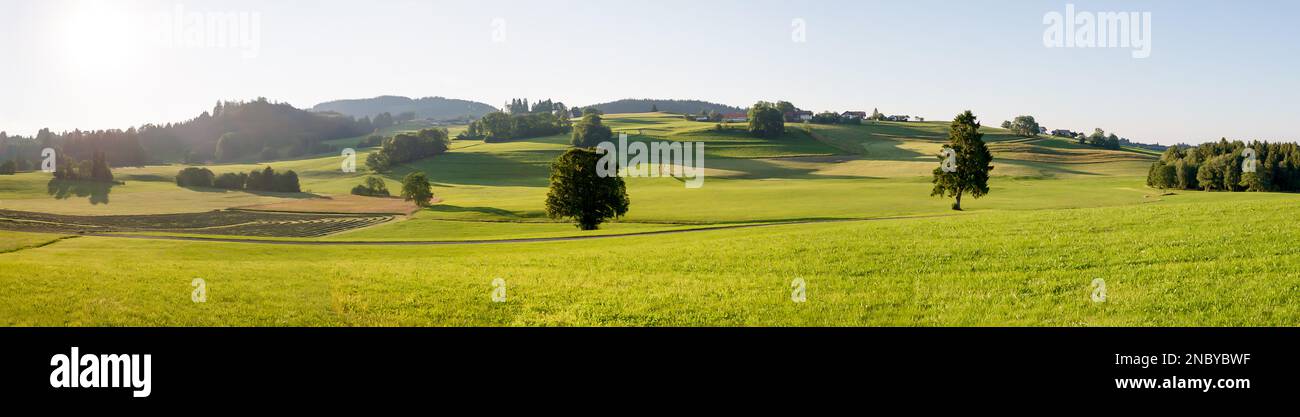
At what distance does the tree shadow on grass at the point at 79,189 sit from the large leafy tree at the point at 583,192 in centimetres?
6914

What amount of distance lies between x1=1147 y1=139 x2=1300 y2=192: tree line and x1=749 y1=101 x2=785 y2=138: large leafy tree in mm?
93471

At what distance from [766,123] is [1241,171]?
4082 inches

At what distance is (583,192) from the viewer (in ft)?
194

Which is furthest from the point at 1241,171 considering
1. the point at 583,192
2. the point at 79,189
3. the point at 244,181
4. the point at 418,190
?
the point at 79,189

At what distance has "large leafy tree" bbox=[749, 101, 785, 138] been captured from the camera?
579 feet

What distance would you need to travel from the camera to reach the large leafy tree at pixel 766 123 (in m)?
176

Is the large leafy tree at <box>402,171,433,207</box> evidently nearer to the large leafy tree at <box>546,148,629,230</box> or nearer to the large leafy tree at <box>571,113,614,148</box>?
the large leafy tree at <box>546,148,629,230</box>

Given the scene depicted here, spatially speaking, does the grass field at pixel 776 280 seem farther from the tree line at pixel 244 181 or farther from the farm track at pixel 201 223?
the tree line at pixel 244 181

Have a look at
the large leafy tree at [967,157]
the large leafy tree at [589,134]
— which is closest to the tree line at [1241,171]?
the large leafy tree at [967,157]

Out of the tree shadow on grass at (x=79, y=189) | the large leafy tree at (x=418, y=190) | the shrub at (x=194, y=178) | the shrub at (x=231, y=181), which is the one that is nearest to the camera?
the tree shadow on grass at (x=79, y=189)

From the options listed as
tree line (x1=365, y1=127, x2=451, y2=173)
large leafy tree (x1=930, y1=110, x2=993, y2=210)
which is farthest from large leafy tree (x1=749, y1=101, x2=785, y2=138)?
large leafy tree (x1=930, y1=110, x2=993, y2=210)
